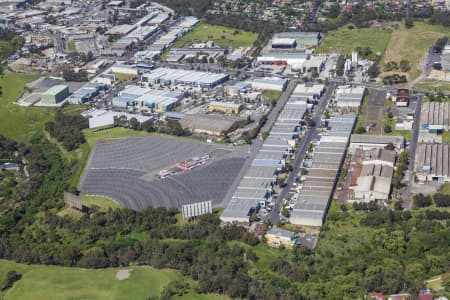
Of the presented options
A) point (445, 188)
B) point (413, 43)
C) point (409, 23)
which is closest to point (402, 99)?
point (445, 188)

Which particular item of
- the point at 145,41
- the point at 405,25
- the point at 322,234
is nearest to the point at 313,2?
the point at 405,25

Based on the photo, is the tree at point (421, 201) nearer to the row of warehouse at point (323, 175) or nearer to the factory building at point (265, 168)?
the row of warehouse at point (323, 175)

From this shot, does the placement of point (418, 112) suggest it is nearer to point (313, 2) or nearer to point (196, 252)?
point (196, 252)

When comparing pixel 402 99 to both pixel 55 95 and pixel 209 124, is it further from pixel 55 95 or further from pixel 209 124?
pixel 55 95

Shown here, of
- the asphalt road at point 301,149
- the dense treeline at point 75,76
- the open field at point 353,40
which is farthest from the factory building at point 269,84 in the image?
the dense treeline at point 75,76

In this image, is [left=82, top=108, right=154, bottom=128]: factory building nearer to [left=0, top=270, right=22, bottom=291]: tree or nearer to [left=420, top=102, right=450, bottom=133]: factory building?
[left=0, top=270, right=22, bottom=291]: tree

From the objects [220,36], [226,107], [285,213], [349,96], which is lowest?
[220,36]
